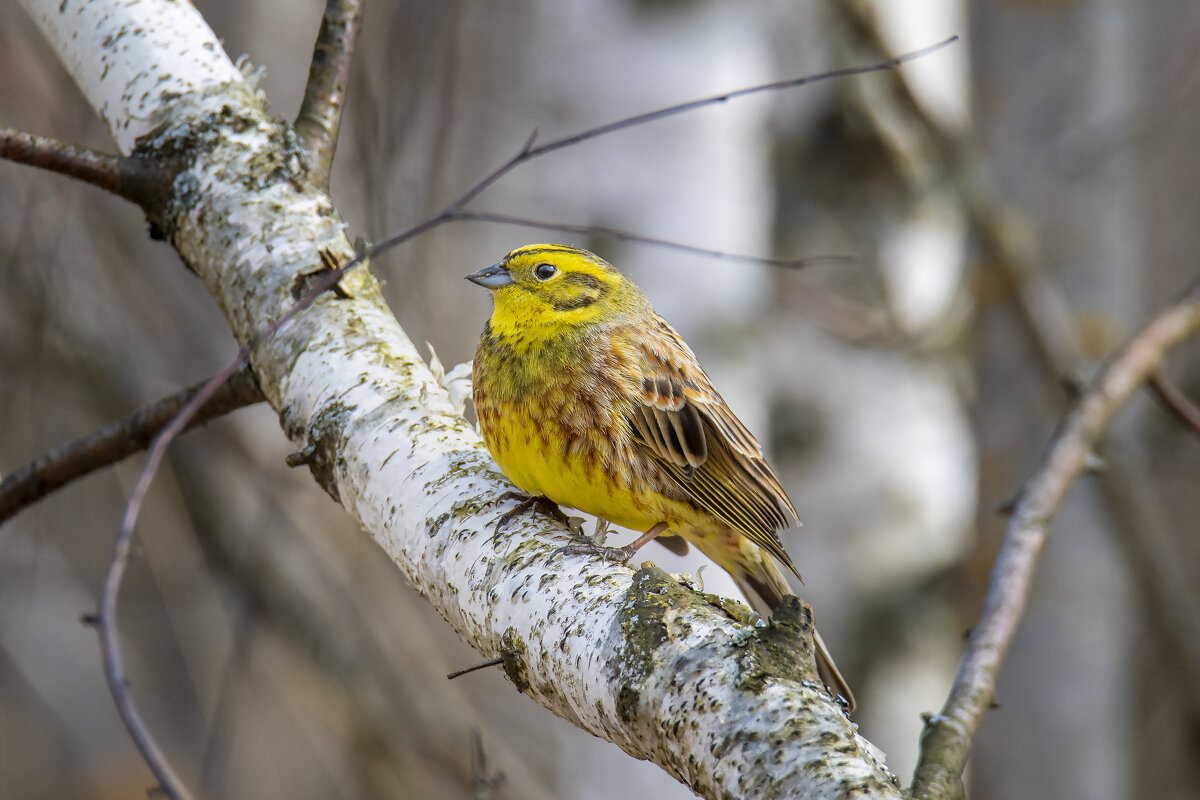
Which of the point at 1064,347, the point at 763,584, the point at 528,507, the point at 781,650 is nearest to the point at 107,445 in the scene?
the point at 528,507

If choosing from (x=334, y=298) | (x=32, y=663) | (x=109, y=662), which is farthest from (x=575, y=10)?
(x=32, y=663)

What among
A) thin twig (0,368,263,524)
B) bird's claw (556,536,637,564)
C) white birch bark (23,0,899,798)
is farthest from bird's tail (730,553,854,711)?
thin twig (0,368,263,524)

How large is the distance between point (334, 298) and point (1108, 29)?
3800mm

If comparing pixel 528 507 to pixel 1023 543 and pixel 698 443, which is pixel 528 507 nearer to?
pixel 698 443

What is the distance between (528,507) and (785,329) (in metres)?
3.86

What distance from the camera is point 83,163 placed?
7.72ft

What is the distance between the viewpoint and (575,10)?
4555 mm

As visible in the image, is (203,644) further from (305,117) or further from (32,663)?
(305,117)

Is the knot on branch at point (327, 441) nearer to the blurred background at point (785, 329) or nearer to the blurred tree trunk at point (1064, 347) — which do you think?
the blurred background at point (785, 329)

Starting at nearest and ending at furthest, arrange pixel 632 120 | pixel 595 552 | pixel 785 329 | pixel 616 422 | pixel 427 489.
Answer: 1. pixel 632 120
2. pixel 595 552
3. pixel 427 489
4. pixel 616 422
5. pixel 785 329

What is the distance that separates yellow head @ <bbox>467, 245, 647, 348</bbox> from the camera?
2898 mm

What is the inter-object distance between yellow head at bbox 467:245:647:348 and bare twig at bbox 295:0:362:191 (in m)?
0.53

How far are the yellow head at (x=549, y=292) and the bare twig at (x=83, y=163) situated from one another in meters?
0.82

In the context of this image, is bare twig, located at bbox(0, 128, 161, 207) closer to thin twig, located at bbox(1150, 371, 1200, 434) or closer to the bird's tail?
the bird's tail
